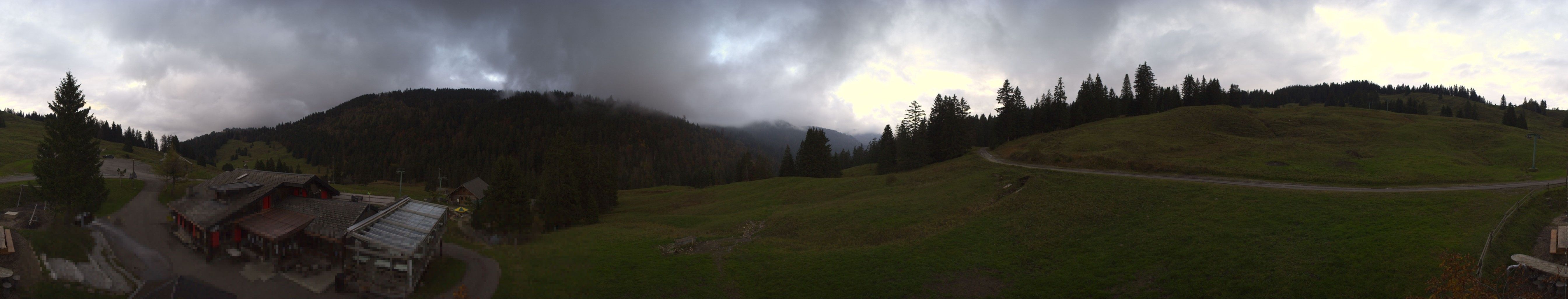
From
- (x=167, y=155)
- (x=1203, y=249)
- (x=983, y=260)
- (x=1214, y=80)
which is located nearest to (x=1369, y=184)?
(x=1203, y=249)

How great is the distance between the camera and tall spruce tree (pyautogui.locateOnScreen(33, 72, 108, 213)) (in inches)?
1173

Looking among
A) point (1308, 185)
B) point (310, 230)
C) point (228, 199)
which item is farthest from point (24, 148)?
point (1308, 185)

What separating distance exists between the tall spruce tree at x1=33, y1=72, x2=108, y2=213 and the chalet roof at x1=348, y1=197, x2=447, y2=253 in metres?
24.2

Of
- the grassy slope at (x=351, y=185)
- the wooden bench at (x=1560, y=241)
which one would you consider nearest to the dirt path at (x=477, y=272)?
the grassy slope at (x=351, y=185)

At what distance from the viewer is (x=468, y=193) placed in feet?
218

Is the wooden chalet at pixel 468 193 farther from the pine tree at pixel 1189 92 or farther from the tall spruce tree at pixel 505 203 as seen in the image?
the pine tree at pixel 1189 92

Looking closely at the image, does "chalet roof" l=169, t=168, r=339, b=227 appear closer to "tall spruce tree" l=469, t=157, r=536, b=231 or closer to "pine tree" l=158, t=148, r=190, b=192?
"tall spruce tree" l=469, t=157, r=536, b=231

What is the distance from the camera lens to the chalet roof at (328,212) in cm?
2173

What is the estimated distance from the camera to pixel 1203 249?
2202 cm

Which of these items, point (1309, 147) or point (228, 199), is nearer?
point (228, 199)

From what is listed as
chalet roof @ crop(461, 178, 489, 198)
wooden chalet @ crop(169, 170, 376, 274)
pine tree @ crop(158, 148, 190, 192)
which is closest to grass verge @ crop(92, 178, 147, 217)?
pine tree @ crop(158, 148, 190, 192)

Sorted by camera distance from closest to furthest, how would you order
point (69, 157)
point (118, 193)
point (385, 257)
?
point (385, 257), point (69, 157), point (118, 193)

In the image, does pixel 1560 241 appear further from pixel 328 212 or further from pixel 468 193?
pixel 468 193

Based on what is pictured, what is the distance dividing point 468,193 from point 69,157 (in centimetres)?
3660
